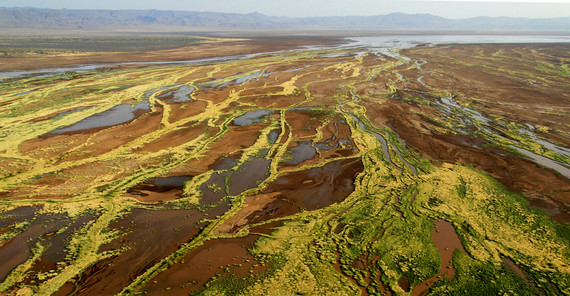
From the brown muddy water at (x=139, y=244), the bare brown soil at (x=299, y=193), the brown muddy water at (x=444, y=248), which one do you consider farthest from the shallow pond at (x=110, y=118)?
the brown muddy water at (x=444, y=248)

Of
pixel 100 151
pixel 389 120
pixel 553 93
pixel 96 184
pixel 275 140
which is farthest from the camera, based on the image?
pixel 553 93

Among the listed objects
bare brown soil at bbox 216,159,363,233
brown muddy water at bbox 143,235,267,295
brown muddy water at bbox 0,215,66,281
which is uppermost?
bare brown soil at bbox 216,159,363,233

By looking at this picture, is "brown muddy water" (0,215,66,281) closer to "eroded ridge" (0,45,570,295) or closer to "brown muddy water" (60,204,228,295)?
"eroded ridge" (0,45,570,295)

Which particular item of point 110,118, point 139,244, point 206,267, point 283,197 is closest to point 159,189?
point 139,244

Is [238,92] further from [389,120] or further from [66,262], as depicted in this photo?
[66,262]

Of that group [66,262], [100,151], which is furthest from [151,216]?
[100,151]

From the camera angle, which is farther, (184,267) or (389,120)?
(389,120)

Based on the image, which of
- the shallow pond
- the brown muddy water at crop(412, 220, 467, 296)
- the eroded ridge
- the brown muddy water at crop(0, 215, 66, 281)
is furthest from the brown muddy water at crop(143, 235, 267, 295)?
the shallow pond

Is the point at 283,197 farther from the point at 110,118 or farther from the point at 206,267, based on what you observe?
the point at 110,118
